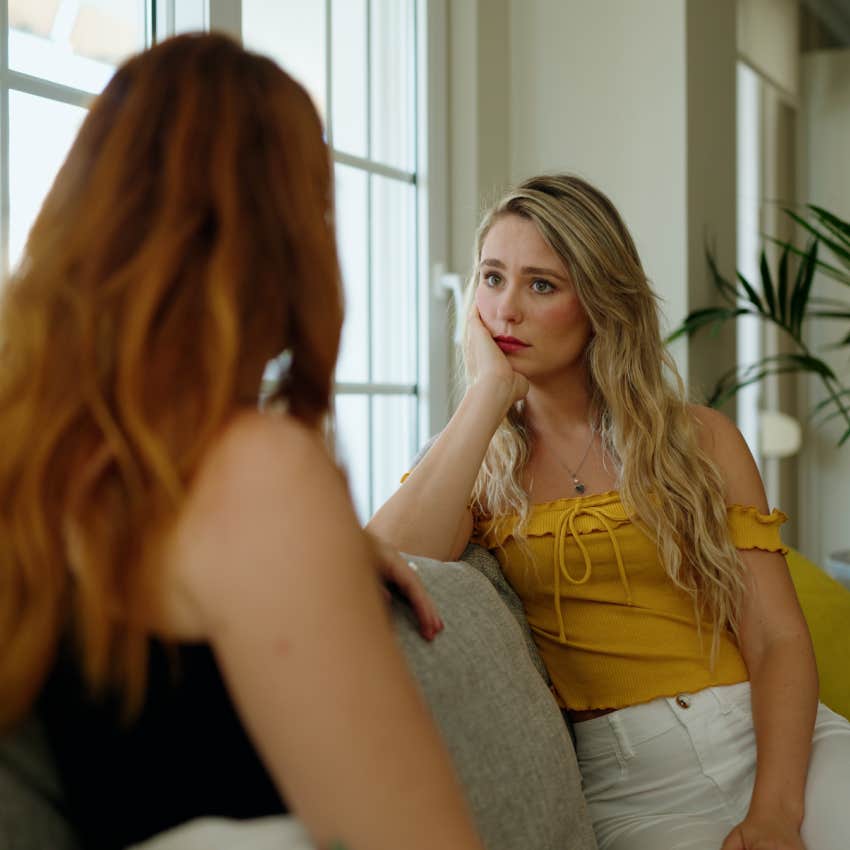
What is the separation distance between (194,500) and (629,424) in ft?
3.88

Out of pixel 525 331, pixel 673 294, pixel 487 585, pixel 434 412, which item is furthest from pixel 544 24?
pixel 487 585

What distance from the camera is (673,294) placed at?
9.78ft

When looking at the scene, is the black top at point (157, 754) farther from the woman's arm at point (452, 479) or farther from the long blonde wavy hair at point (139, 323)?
the woman's arm at point (452, 479)

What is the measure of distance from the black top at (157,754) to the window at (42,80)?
3.56ft

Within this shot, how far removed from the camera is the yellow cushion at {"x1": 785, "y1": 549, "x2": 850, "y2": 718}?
72.9 inches

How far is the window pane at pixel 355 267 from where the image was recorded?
8.96ft

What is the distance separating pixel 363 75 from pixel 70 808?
2.30 metres

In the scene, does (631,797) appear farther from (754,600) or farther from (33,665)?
(33,665)

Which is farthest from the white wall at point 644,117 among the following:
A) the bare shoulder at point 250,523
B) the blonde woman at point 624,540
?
the bare shoulder at point 250,523

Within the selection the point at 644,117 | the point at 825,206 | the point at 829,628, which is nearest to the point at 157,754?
the point at 829,628

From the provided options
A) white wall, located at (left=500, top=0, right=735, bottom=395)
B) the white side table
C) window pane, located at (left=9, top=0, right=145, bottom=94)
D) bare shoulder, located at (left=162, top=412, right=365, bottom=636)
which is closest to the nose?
window pane, located at (left=9, top=0, right=145, bottom=94)

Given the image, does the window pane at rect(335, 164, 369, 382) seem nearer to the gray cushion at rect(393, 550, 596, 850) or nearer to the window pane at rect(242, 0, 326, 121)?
the window pane at rect(242, 0, 326, 121)

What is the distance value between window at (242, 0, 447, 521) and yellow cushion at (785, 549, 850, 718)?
42.5 inches

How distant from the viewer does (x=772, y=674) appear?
5.31 ft
